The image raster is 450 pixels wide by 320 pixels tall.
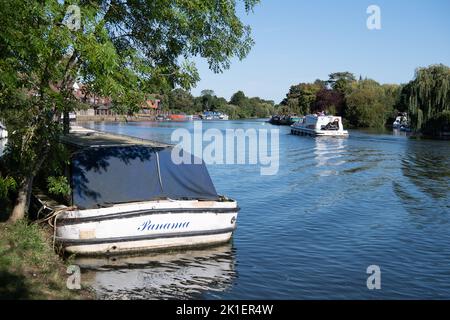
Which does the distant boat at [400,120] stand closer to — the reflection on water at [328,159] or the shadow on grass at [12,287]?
the reflection on water at [328,159]

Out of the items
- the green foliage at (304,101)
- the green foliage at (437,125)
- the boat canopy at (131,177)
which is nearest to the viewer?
the boat canopy at (131,177)

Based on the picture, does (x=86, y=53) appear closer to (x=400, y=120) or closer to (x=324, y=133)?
(x=324, y=133)

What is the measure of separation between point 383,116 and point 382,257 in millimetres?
115168

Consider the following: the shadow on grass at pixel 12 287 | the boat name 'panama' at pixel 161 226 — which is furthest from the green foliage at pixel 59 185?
the shadow on grass at pixel 12 287

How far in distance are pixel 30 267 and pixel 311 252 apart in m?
8.16

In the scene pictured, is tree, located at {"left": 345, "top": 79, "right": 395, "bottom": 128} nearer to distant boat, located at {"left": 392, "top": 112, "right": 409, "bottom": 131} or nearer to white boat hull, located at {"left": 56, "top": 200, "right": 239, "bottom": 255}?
distant boat, located at {"left": 392, "top": 112, "right": 409, "bottom": 131}

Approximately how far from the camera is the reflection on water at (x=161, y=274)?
37.9 ft

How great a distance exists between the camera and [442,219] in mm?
20219

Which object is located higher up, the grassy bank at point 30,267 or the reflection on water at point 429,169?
the grassy bank at point 30,267

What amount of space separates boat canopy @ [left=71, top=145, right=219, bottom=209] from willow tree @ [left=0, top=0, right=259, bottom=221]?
1.19 meters

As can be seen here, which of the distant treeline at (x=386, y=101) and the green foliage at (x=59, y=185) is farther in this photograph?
the distant treeline at (x=386, y=101)

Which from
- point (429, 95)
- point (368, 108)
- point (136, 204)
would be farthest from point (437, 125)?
point (136, 204)

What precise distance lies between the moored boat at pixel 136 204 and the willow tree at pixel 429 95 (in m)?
69.6

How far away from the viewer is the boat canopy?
1391 centimetres
